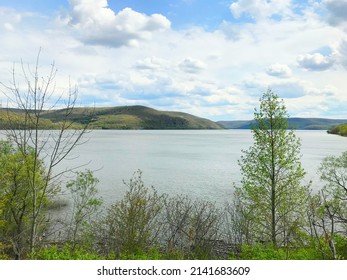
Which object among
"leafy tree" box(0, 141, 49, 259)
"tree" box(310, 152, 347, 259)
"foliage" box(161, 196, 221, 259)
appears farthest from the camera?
"leafy tree" box(0, 141, 49, 259)

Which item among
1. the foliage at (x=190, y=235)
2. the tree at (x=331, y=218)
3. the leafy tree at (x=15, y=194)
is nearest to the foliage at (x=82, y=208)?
the leafy tree at (x=15, y=194)

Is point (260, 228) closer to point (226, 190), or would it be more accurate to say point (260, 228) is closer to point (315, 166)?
point (226, 190)

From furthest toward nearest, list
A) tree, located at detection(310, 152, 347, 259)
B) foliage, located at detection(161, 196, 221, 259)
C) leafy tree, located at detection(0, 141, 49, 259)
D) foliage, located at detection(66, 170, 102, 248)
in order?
leafy tree, located at detection(0, 141, 49, 259) → foliage, located at detection(66, 170, 102, 248) → foliage, located at detection(161, 196, 221, 259) → tree, located at detection(310, 152, 347, 259)

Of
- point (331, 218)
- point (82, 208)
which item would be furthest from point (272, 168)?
point (331, 218)

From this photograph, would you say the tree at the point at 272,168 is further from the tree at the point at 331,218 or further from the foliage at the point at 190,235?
the foliage at the point at 190,235

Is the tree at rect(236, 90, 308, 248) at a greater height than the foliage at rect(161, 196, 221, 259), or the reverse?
the tree at rect(236, 90, 308, 248)

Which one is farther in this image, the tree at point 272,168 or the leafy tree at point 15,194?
the leafy tree at point 15,194

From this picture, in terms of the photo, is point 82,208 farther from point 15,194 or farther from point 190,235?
point 190,235

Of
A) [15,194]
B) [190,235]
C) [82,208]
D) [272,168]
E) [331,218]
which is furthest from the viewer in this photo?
[82,208]

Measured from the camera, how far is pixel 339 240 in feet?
38.2

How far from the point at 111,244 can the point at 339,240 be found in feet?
35.2

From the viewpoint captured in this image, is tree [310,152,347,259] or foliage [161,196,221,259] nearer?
tree [310,152,347,259]

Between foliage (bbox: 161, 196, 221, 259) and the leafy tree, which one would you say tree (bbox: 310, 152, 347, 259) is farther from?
the leafy tree

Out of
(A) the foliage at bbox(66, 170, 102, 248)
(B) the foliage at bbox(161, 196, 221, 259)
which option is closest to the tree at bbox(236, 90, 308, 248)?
(B) the foliage at bbox(161, 196, 221, 259)
